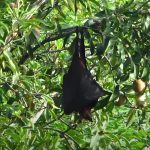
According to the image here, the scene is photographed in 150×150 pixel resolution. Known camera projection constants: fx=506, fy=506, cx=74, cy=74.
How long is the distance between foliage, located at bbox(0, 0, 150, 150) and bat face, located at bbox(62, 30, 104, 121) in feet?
0.26

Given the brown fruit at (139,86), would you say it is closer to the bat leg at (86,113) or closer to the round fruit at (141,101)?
the round fruit at (141,101)

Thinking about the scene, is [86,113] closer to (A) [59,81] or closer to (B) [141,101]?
(B) [141,101]

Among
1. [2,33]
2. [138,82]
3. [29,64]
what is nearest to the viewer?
[2,33]

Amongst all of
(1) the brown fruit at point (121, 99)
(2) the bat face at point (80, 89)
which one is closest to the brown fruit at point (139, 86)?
(1) the brown fruit at point (121, 99)

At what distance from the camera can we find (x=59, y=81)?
337 centimetres

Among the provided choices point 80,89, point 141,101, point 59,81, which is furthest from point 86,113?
point 59,81

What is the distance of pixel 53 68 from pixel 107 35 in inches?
49.4

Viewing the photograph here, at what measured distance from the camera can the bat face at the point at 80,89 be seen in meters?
2.64

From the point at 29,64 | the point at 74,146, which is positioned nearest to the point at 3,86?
the point at 74,146

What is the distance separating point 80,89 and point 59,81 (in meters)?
0.66

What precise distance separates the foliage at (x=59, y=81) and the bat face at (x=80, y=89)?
8 centimetres

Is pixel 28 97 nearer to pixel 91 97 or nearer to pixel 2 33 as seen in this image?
pixel 91 97

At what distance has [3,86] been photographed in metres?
2.48

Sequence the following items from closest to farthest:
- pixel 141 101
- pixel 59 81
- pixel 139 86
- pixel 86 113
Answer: pixel 139 86
pixel 141 101
pixel 86 113
pixel 59 81
